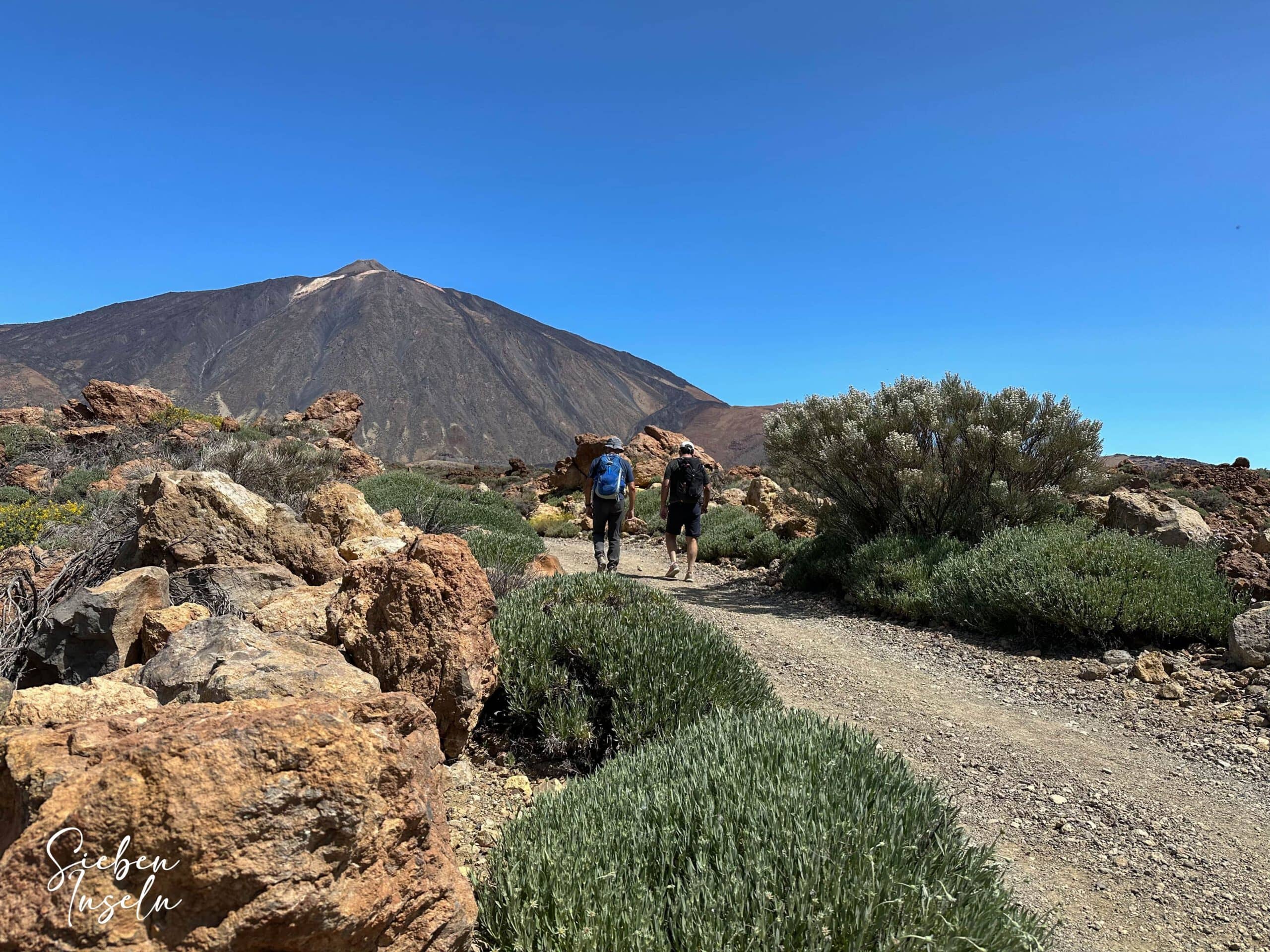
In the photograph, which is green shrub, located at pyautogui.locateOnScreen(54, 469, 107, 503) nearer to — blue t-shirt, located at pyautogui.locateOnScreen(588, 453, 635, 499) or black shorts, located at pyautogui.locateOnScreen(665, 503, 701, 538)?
blue t-shirt, located at pyautogui.locateOnScreen(588, 453, 635, 499)

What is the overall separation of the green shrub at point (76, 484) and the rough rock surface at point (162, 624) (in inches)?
341

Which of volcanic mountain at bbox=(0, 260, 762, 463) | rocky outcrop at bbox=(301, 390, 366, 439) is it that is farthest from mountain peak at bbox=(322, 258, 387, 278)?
rocky outcrop at bbox=(301, 390, 366, 439)

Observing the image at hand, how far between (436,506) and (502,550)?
4299mm

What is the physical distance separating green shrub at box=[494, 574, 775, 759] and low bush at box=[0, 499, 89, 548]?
573 cm

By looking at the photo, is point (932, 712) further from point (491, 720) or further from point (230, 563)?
point (230, 563)

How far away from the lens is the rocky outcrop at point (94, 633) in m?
3.61

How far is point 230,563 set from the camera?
Answer: 184 inches

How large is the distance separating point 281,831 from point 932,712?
4.70 meters

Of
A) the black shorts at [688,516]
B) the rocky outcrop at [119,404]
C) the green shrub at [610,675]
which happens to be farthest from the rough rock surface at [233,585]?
the rocky outcrop at [119,404]

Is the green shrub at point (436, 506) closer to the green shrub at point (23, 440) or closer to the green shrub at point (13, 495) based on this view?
the green shrub at point (13, 495)

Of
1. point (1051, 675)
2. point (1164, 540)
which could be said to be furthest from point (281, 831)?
point (1164, 540)

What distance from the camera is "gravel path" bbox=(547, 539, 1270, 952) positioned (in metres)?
2.96

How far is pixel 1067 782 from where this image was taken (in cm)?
406

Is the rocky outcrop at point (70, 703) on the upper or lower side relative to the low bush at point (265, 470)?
lower
